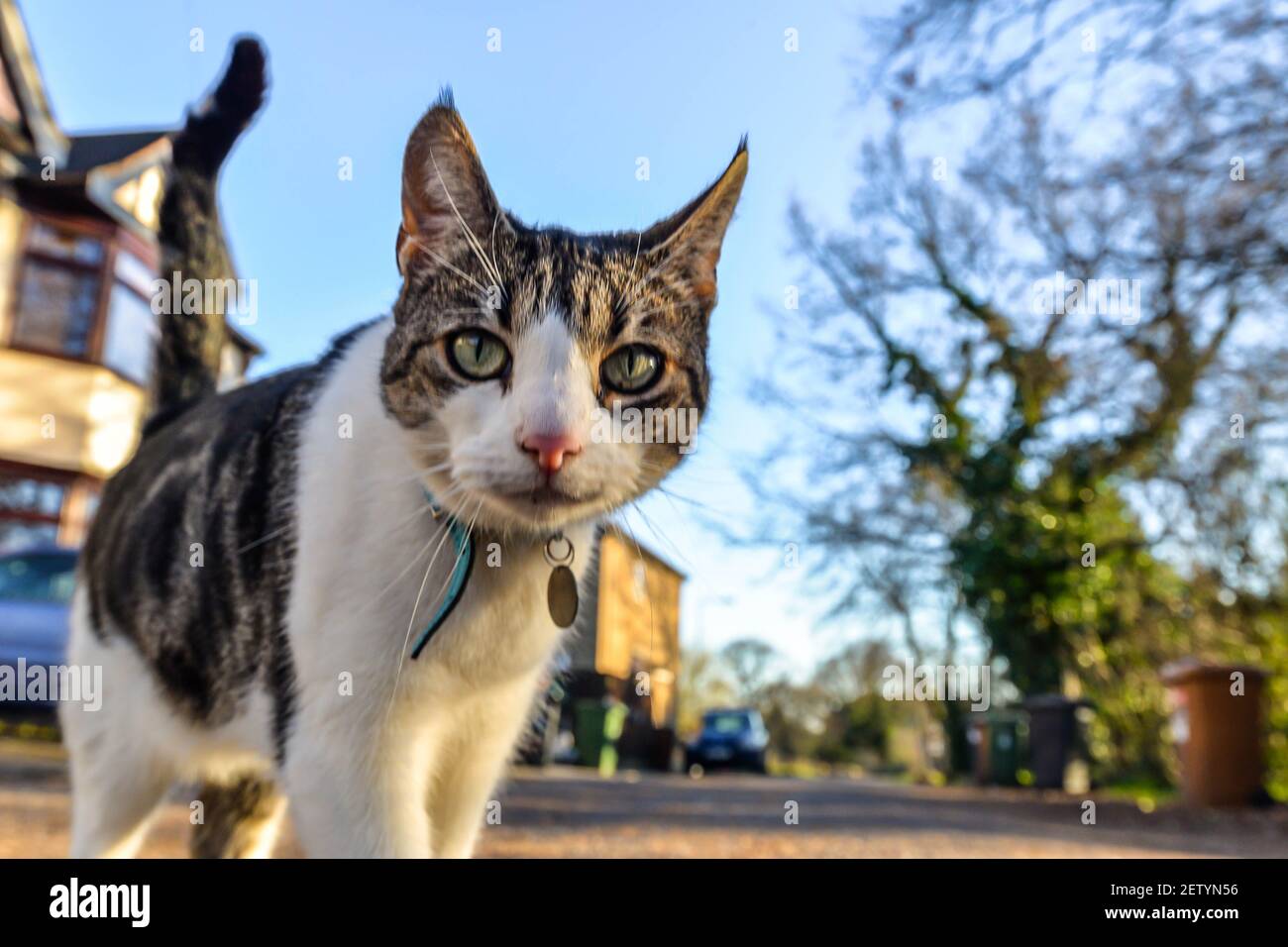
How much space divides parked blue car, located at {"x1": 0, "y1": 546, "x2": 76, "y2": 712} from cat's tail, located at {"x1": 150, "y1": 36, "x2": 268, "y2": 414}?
419 centimetres

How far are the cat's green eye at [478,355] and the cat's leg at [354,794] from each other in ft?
1.98

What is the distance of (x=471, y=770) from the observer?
179 centimetres

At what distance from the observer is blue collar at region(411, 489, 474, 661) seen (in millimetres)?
1436

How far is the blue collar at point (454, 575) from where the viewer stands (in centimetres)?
144

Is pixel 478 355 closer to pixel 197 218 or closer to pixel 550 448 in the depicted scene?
pixel 550 448

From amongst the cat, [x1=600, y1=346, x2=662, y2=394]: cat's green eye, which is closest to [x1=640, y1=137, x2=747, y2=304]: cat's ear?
the cat

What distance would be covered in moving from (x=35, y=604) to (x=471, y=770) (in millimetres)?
6271

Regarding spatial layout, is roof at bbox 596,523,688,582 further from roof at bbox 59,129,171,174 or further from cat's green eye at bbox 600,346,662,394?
roof at bbox 59,129,171,174

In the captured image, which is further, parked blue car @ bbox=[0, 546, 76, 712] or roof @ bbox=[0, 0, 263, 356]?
roof @ bbox=[0, 0, 263, 356]

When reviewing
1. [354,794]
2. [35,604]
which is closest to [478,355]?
[354,794]

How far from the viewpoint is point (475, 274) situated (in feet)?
5.14
